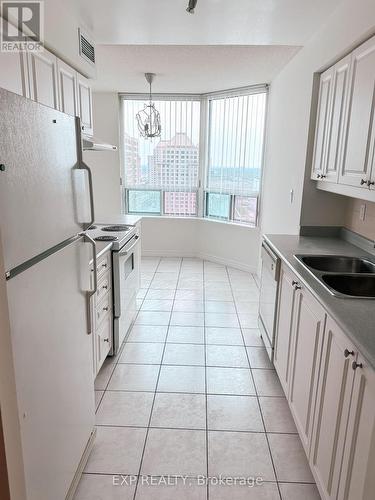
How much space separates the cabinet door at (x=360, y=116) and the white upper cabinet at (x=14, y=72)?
1857 mm

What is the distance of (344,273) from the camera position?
7.10 ft

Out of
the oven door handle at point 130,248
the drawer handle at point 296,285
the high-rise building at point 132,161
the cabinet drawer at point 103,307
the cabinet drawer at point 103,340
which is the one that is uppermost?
the high-rise building at point 132,161

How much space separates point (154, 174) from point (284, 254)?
3.76 metres

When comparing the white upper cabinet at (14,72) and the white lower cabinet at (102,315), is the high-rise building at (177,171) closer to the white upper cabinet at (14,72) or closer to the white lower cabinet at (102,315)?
the white lower cabinet at (102,315)

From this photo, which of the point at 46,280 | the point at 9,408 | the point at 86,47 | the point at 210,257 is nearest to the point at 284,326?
the point at 46,280

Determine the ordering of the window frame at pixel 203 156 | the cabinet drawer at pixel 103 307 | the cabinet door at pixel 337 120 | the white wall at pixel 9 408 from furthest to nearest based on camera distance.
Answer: the window frame at pixel 203 156 → the cabinet drawer at pixel 103 307 → the cabinet door at pixel 337 120 → the white wall at pixel 9 408

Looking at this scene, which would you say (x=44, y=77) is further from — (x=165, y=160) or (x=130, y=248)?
(x=165, y=160)

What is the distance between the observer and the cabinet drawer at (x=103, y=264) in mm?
2529

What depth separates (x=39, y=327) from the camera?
4.28 ft

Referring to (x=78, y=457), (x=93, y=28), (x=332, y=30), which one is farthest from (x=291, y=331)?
(x=93, y=28)

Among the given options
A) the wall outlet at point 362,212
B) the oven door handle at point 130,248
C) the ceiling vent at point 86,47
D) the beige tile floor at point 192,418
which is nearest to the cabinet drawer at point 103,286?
the oven door handle at point 130,248

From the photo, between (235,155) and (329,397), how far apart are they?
13.8 feet

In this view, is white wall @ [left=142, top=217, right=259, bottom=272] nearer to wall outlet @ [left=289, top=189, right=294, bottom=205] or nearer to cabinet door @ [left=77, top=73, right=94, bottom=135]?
wall outlet @ [left=289, top=189, right=294, bottom=205]

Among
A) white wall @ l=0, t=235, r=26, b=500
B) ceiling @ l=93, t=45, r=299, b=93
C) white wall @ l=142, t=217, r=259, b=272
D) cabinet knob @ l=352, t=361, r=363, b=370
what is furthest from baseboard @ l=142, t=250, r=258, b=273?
white wall @ l=0, t=235, r=26, b=500
